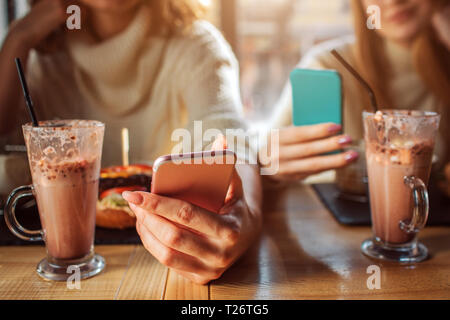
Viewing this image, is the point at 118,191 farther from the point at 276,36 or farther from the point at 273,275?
the point at 276,36

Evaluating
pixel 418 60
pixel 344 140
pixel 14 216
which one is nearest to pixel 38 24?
pixel 14 216

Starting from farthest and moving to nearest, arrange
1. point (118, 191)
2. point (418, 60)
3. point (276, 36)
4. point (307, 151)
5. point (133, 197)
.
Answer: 1. point (276, 36)
2. point (418, 60)
3. point (307, 151)
4. point (118, 191)
5. point (133, 197)

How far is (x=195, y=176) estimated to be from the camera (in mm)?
599

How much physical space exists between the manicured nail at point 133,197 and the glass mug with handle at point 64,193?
0.58ft

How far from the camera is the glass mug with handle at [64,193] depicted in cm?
67

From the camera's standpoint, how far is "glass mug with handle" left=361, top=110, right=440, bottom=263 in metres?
0.74

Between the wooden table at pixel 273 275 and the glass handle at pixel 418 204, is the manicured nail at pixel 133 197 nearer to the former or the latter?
the wooden table at pixel 273 275

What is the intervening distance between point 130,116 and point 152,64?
235mm

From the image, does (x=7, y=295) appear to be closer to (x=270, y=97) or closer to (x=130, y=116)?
(x=130, y=116)

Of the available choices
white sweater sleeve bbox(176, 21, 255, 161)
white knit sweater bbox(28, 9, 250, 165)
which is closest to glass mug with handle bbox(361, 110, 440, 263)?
white sweater sleeve bbox(176, 21, 255, 161)

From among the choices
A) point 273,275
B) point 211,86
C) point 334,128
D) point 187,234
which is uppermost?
point 211,86

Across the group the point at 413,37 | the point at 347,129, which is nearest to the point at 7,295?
the point at 347,129

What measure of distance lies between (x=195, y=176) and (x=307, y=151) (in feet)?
1.69

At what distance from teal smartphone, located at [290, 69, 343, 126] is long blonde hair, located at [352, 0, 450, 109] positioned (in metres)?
0.84
